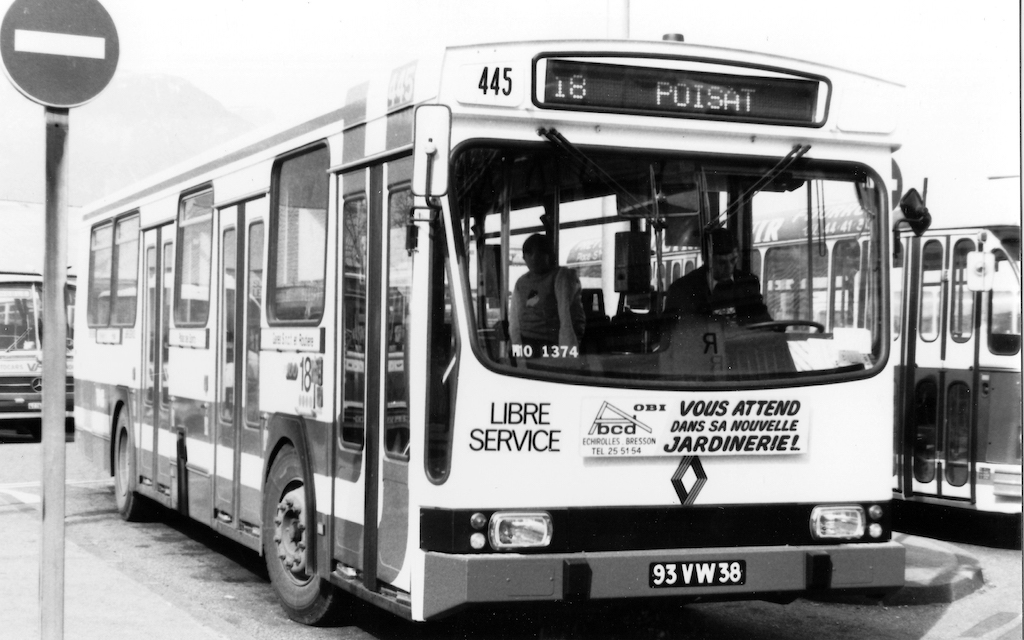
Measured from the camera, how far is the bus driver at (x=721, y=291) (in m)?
6.09

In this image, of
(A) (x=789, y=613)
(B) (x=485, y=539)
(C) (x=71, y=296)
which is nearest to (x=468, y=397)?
(B) (x=485, y=539)

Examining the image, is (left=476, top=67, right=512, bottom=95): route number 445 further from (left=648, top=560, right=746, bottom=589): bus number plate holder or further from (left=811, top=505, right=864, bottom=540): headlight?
(left=811, top=505, right=864, bottom=540): headlight

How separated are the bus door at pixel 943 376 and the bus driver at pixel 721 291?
587 cm

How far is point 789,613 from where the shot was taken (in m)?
8.09

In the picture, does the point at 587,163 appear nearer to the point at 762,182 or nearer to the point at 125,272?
the point at 762,182

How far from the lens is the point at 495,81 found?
232 inches

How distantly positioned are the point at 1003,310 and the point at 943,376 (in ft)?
2.52

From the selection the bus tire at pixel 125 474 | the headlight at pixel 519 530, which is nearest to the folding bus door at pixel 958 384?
the headlight at pixel 519 530

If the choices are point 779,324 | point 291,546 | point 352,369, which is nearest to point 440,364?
point 352,369

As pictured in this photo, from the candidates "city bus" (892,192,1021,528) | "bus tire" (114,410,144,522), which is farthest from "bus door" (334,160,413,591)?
"city bus" (892,192,1021,528)

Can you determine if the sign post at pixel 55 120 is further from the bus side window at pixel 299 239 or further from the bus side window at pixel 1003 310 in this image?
the bus side window at pixel 1003 310

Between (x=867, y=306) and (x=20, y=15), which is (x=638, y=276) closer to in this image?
(x=867, y=306)

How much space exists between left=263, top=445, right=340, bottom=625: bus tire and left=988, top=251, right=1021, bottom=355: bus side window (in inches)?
251

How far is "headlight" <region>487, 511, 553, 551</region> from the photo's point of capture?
229 inches
